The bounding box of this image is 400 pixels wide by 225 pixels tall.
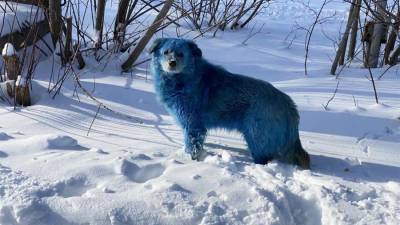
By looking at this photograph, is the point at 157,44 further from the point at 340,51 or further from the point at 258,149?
the point at 340,51

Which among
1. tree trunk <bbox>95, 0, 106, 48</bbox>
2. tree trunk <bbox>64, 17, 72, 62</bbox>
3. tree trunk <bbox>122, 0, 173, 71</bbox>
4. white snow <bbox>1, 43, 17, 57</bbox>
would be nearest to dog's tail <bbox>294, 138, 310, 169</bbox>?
tree trunk <bbox>122, 0, 173, 71</bbox>

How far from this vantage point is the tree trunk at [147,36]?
5848 millimetres

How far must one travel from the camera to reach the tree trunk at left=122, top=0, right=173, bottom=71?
585 cm

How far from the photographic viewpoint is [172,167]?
3598 mm

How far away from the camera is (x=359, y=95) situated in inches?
224

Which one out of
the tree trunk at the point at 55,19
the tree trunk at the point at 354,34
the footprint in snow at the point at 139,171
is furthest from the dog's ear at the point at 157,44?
the tree trunk at the point at 354,34

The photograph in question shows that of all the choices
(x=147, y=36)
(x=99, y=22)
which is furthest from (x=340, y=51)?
(x=99, y=22)

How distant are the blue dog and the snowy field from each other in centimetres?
15

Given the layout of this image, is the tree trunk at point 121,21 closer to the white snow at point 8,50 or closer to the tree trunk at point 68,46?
the tree trunk at point 68,46

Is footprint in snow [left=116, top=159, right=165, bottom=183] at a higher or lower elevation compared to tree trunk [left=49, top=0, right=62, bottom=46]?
lower

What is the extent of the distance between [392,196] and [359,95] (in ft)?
7.98

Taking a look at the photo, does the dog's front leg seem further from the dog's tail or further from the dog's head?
the dog's tail

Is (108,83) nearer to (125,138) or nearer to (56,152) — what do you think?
(125,138)

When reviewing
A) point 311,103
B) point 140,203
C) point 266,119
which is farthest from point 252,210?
point 311,103
